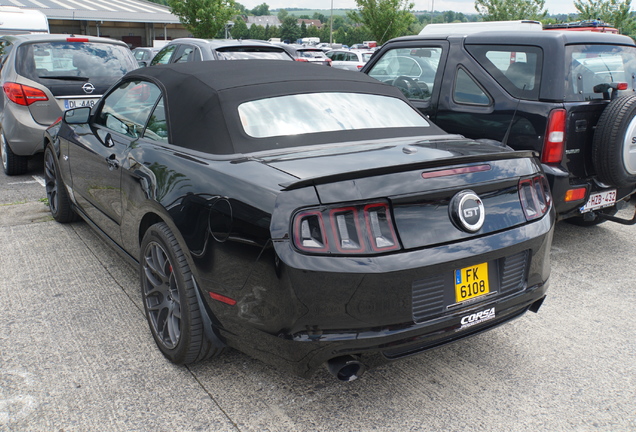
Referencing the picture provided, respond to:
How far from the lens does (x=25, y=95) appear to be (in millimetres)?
6898

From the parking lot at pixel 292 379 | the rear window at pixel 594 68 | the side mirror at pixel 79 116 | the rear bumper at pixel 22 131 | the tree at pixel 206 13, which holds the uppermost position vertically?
the tree at pixel 206 13

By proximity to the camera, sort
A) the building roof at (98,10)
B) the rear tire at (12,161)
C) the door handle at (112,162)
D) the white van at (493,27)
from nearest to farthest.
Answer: the door handle at (112,162) → the rear tire at (12,161) → the white van at (493,27) → the building roof at (98,10)

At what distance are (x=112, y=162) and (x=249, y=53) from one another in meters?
5.72

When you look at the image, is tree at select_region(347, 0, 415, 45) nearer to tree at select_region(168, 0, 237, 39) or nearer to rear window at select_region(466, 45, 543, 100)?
tree at select_region(168, 0, 237, 39)

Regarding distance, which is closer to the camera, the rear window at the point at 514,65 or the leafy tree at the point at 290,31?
the rear window at the point at 514,65

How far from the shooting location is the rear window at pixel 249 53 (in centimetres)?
886

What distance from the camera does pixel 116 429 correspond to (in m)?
2.60

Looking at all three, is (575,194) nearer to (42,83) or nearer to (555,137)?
(555,137)

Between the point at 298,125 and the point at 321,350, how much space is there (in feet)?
4.51

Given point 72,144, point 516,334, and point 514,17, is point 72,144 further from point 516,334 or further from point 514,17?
point 514,17

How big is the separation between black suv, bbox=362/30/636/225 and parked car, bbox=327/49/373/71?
1869 centimetres

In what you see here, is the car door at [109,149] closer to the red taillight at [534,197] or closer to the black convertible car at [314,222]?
the black convertible car at [314,222]

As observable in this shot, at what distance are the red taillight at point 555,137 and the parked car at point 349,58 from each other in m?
19.6

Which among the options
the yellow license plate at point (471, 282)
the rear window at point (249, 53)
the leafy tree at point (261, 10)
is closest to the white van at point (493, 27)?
the rear window at point (249, 53)
